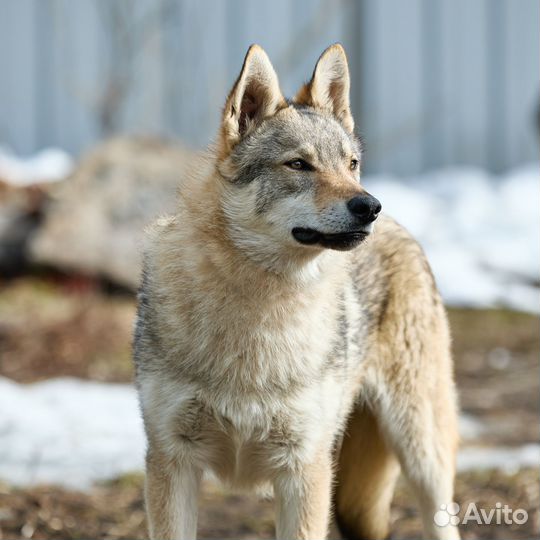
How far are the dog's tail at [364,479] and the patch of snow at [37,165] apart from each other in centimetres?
731

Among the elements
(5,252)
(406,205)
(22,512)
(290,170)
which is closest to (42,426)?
(22,512)

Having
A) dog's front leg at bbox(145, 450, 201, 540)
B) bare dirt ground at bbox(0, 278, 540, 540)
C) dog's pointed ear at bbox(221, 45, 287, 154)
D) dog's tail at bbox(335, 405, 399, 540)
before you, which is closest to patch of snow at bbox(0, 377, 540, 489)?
bare dirt ground at bbox(0, 278, 540, 540)

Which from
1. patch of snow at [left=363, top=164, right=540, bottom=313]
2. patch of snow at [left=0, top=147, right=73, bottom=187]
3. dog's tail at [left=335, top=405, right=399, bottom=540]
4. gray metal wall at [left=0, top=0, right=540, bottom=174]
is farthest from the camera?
gray metal wall at [left=0, top=0, right=540, bottom=174]

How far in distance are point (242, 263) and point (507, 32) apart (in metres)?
10.4

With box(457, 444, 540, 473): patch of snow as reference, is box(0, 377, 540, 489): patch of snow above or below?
above

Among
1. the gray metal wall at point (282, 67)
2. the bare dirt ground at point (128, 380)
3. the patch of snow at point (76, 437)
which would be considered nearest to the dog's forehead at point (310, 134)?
the bare dirt ground at point (128, 380)

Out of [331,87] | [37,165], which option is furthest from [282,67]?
[331,87]

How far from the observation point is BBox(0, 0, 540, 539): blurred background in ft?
18.4

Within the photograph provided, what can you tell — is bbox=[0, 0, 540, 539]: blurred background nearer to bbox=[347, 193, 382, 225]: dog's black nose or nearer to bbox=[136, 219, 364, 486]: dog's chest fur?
bbox=[136, 219, 364, 486]: dog's chest fur

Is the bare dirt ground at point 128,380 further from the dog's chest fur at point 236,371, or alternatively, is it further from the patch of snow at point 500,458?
the dog's chest fur at point 236,371

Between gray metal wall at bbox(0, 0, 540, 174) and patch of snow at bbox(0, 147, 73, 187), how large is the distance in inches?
5.6

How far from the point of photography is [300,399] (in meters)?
3.60

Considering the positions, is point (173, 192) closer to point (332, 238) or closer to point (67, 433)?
point (67, 433)

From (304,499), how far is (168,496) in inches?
19.5
